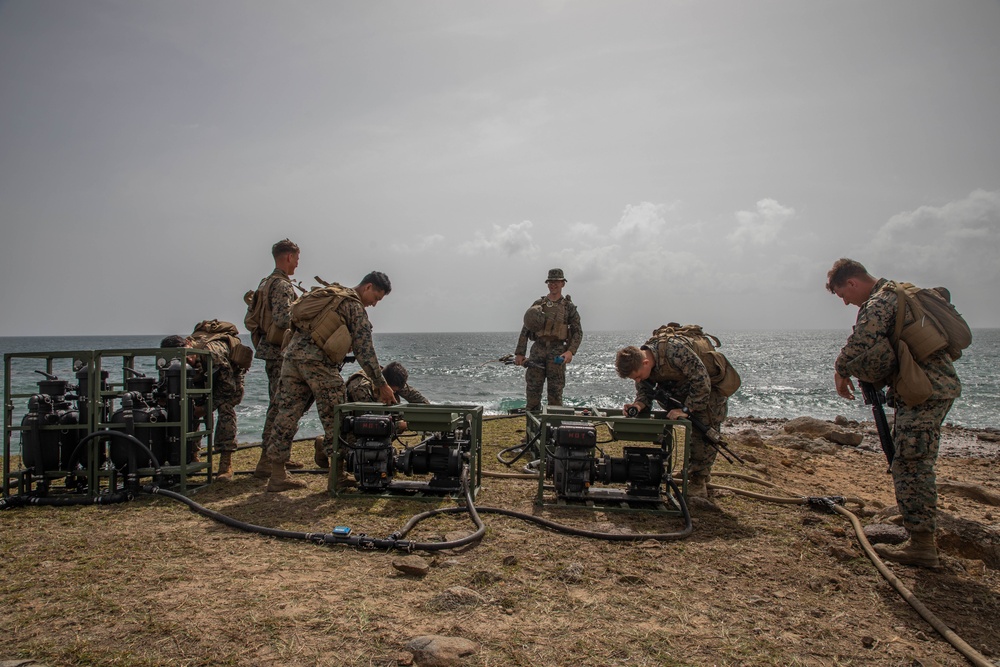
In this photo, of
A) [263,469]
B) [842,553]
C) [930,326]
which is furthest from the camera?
[263,469]

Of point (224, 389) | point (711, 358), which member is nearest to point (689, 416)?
point (711, 358)

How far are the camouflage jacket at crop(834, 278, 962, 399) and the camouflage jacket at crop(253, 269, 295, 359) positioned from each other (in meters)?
5.30

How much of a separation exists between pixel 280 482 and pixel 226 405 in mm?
1627

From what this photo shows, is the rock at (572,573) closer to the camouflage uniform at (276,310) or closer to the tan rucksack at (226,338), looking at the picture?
the camouflage uniform at (276,310)

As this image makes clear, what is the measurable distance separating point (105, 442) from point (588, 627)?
5204 mm

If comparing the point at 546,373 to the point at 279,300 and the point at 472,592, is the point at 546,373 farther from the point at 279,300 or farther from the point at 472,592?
the point at 472,592

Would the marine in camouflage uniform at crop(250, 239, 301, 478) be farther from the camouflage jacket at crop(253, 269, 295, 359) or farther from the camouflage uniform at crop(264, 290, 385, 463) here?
the camouflage uniform at crop(264, 290, 385, 463)

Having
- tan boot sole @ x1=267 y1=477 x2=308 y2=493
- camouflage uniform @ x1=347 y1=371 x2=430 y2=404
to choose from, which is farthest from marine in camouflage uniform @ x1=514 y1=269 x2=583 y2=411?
tan boot sole @ x1=267 y1=477 x2=308 y2=493

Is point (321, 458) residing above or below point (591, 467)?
below

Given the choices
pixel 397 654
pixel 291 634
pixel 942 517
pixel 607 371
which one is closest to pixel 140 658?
pixel 291 634

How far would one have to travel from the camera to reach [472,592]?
3.40 meters

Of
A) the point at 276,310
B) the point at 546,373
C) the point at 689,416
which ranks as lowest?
the point at 689,416

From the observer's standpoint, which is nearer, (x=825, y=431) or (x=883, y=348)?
(x=883, y=348)

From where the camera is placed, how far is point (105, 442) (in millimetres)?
5848
